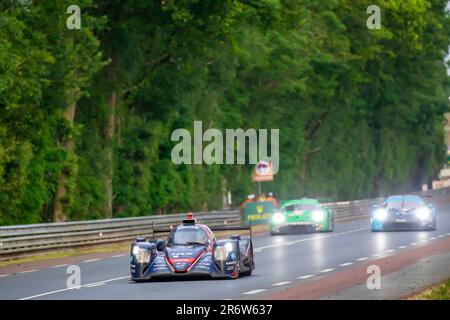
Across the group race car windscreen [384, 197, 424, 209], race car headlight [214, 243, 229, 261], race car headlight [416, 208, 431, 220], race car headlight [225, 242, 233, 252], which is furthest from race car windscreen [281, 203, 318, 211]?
race car headlight [214, 243, 229, 261]

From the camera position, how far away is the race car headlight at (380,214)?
170ft

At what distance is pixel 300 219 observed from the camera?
53594mm

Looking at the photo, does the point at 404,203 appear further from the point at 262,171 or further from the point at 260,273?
the point at 260,273

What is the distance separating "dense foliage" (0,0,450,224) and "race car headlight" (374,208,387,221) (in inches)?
330

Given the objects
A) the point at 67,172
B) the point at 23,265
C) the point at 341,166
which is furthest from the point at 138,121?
the point at 341,166

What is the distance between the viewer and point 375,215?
52500 mm

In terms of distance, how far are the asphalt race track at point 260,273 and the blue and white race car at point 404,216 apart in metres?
2.39

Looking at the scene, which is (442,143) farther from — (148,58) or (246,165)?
(148,58)

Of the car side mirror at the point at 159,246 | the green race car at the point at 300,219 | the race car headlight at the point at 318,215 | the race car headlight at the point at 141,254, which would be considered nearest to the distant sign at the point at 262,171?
the green race car at the point at 300,219

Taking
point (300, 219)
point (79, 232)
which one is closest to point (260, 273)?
point (79, 232)

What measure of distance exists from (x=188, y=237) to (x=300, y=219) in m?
25.7

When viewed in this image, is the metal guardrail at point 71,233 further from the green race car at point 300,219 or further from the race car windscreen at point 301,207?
the race car windscreen at point 301,207

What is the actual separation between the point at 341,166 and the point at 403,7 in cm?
1869

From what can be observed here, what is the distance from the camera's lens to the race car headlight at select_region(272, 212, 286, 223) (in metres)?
53.5
